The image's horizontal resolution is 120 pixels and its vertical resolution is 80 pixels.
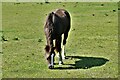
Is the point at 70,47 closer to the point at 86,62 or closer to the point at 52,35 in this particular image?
the point at 86,62

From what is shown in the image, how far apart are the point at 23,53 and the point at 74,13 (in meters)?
14.6

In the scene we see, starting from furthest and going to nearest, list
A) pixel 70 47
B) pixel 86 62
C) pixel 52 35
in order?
pixel 70 47 → pixel 86 62 → pixel 52 35

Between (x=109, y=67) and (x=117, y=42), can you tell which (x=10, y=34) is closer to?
(x=117, y=42)

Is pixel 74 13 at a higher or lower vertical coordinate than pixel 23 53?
higher

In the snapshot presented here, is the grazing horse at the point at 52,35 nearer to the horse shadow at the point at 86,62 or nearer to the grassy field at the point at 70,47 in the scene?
the grassy field at the point at 70,47

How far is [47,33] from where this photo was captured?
13.0 m

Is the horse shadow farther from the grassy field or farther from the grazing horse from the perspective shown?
the grazing horse

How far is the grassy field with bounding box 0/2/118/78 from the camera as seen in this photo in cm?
1292

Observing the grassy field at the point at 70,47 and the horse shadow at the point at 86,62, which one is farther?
the horse shadow at the point at 86,62

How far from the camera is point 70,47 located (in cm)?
1708

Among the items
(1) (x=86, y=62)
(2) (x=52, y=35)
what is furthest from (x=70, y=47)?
(2) (x=52, y=35)

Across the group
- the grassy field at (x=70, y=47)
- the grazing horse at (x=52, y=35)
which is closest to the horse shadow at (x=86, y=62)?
the grassy field at (x=70, y=47)

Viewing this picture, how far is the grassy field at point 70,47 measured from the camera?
509 inches

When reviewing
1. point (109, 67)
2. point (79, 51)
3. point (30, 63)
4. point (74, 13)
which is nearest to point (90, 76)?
point (109, 67)
